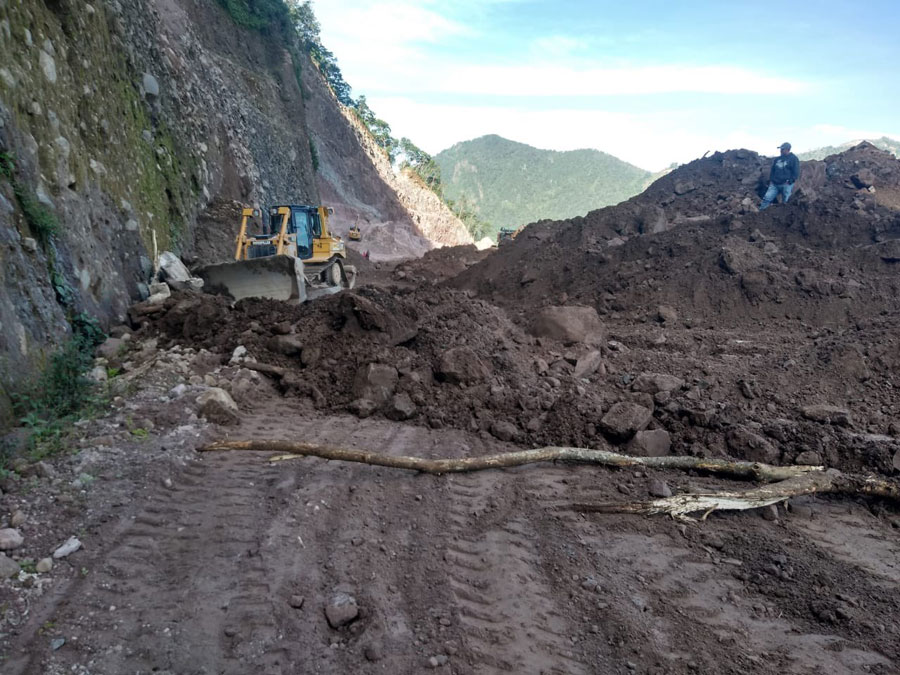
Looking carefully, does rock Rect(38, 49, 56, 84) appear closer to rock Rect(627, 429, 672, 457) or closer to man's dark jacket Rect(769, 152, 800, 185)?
rock Rect(627, 429, 672, 457)

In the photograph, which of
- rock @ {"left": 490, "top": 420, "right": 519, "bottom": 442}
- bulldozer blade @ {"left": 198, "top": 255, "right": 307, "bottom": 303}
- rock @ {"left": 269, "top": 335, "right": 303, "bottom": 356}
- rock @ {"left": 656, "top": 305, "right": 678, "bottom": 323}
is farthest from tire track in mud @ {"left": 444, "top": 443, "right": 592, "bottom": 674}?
rock @ {"left": 656, "top": 305, "right": 678, "bottom": 323}

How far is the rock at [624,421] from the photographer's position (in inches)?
185

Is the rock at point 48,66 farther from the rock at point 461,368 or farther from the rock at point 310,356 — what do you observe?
the rock at point 461,368

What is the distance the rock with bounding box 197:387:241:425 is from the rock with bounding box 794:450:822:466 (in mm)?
4966

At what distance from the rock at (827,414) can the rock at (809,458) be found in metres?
0.76

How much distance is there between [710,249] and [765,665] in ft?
33.9

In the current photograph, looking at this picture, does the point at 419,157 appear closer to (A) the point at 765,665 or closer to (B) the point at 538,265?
(B) the point at 538,265

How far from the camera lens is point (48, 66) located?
6043 mm

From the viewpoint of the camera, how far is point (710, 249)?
11133 mm

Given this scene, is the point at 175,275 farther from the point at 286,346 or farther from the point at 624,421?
the point at 624,421

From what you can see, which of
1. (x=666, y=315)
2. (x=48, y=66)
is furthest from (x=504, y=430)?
(x=48, y=66)

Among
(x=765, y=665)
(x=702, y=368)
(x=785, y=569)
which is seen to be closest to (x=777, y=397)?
(x=702, y=368)

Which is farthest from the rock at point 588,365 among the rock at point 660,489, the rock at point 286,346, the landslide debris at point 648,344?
the rock at point 286,346

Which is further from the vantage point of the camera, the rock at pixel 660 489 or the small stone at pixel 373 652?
the rock at pixel 660 489
